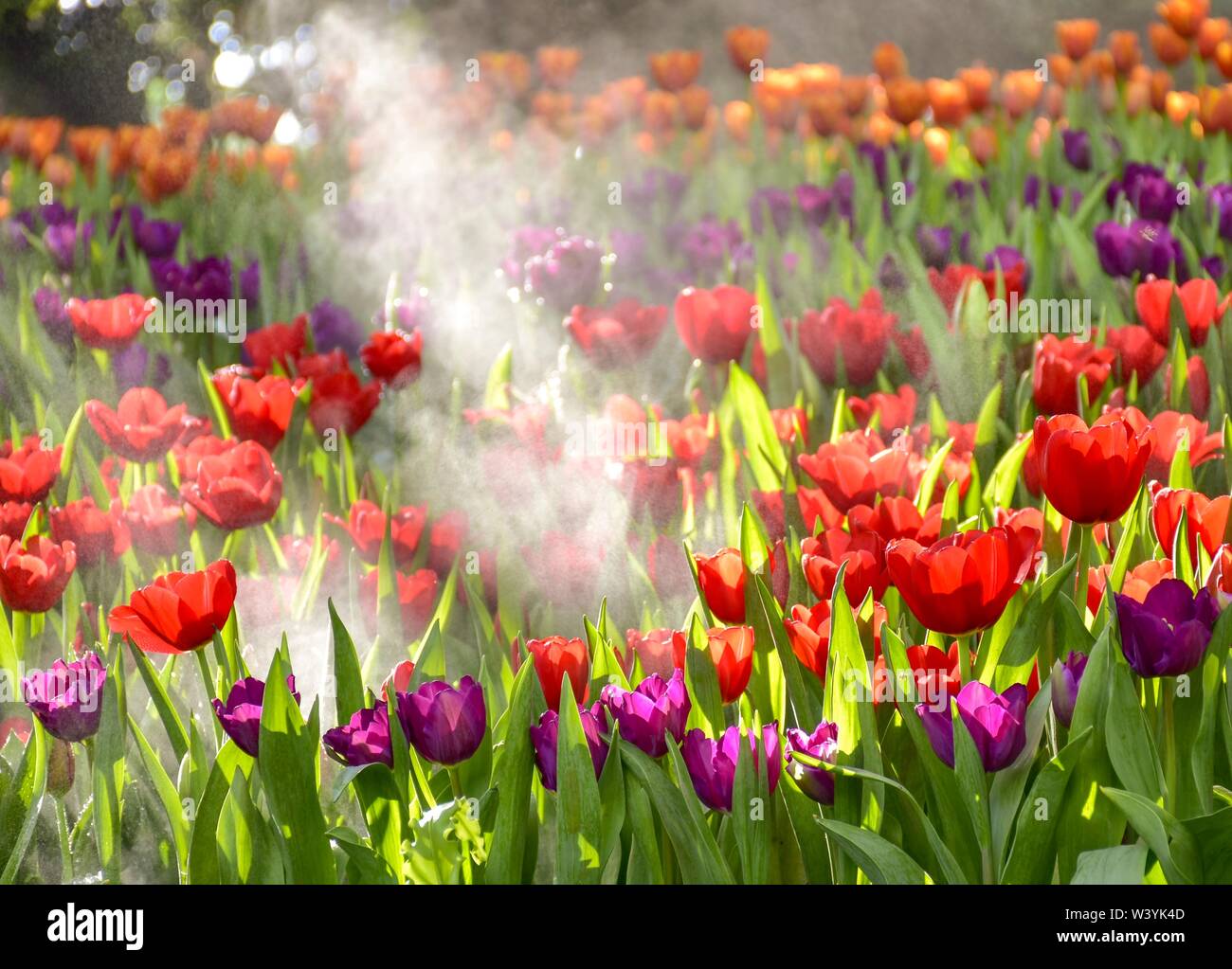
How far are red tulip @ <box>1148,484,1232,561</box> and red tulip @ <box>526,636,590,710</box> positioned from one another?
0.56 metres

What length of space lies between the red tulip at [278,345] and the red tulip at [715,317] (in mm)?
587

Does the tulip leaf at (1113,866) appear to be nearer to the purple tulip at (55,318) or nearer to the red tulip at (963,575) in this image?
the red tulip at (963,575)

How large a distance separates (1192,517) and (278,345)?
1346 millimetres

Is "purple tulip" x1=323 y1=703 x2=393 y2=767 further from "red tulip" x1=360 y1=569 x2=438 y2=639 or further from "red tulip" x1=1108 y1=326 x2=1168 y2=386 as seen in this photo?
"red tulip" x1=1108 y1=326 x2=1168 y2=386

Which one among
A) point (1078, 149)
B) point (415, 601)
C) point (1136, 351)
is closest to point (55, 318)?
point (415, 601)

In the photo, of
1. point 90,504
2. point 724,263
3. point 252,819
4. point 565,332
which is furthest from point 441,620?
point 724,263

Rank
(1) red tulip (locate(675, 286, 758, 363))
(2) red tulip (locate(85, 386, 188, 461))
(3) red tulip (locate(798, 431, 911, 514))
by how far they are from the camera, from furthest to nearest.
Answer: (1) red tulip (locate(675, 286, 758, 363))
(2) red tulip (locate(85, 386, 188, 461))
(3) red tulip (locate(798, 431, 911, 514))

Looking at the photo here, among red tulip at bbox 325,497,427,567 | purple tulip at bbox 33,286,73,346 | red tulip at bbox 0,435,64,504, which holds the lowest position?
red tulip at bbox 325,497,427,567

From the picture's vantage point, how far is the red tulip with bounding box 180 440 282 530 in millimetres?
1328

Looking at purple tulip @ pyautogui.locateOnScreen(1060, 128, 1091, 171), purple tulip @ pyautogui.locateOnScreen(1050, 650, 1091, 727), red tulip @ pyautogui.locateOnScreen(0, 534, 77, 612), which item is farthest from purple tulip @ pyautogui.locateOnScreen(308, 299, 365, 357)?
purple tulip @ pyautogui.locateOnScreen(1060, 128, 1091, 171)

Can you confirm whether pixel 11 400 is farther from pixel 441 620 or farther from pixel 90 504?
pixel 441 620

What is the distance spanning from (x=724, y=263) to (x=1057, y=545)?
4.56 ft

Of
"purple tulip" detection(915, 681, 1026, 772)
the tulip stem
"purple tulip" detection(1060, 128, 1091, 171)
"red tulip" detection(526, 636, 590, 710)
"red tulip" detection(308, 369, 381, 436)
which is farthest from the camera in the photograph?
"purple tulip" detection(1060, 128, 1091, 171)

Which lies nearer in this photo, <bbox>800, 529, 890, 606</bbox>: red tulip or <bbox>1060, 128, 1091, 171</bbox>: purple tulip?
<bbox>800, 529, 890, 606</bbox>: red tulip
